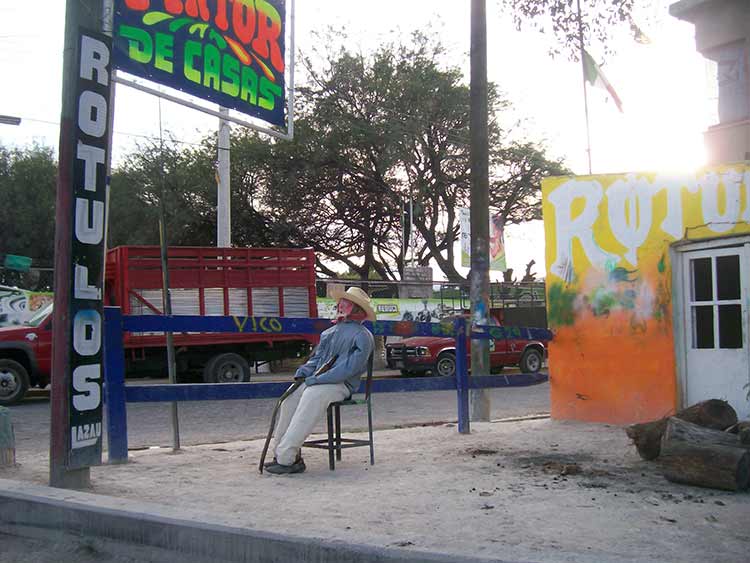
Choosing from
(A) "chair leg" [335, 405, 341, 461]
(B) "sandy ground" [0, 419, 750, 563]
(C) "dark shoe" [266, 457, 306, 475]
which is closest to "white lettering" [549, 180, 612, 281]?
(B) "sandy ground" [0, 419, 750, 563]

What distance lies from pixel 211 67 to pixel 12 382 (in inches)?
270

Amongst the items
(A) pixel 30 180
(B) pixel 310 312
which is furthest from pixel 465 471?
(A) pixel 30 180

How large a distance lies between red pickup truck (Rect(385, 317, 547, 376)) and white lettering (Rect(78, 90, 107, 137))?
13.9 meters

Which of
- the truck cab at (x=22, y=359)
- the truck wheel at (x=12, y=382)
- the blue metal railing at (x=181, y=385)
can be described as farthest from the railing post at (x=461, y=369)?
the truck wheel at (x=12, y=382)

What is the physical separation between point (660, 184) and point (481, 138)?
97.2 inches

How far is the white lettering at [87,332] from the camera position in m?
4.98

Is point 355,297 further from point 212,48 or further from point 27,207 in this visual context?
point 27,207

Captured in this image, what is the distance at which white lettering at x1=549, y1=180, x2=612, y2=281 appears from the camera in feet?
27.9

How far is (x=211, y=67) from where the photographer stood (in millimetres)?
10055

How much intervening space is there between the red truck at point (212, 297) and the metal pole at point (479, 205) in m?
7.40

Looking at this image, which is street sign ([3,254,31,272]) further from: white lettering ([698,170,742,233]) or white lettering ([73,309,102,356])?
white lettering ([698,170,742,233])

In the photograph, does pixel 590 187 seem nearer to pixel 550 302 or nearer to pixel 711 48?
pixel 550 302

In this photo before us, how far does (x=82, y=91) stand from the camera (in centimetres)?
499

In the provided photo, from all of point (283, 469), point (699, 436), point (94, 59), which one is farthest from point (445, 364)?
point (94, 59)
